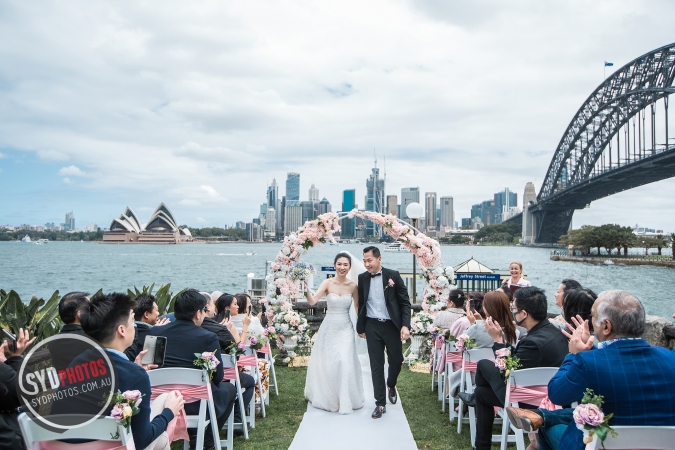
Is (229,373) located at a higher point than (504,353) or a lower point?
lower

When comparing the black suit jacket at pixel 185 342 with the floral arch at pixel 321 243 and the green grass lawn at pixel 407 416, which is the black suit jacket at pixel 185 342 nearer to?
the green grass lawn at pixel 407 416

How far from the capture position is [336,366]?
564 centimetres

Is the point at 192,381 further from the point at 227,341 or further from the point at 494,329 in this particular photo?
the point at 494,329

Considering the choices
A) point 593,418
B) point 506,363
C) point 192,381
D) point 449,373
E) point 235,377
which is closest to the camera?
point 593,418

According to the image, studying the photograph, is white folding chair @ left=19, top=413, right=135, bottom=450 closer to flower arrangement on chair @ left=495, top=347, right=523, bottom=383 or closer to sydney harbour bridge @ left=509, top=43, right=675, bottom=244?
flower arrangement on chair @ left=495, top=347, right=523, bottom=383

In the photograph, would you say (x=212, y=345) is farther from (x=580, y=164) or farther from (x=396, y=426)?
(x=580, y=164)

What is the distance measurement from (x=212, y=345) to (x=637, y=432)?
2873 millimetres

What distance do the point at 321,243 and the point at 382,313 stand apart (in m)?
2.31

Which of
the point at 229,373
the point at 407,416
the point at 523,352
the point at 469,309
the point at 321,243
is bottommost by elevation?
the point at 407,416

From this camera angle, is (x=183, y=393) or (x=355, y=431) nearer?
(x=183, y=393)

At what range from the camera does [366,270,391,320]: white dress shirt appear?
5727mm

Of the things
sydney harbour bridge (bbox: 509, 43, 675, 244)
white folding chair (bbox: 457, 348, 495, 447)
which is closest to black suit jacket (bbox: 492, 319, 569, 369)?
white folding chair (bbox: 457, 348, 495, 447)

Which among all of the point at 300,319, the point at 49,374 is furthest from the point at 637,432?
the point at 300,319

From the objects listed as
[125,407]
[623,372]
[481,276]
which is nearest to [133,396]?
[125,407]
